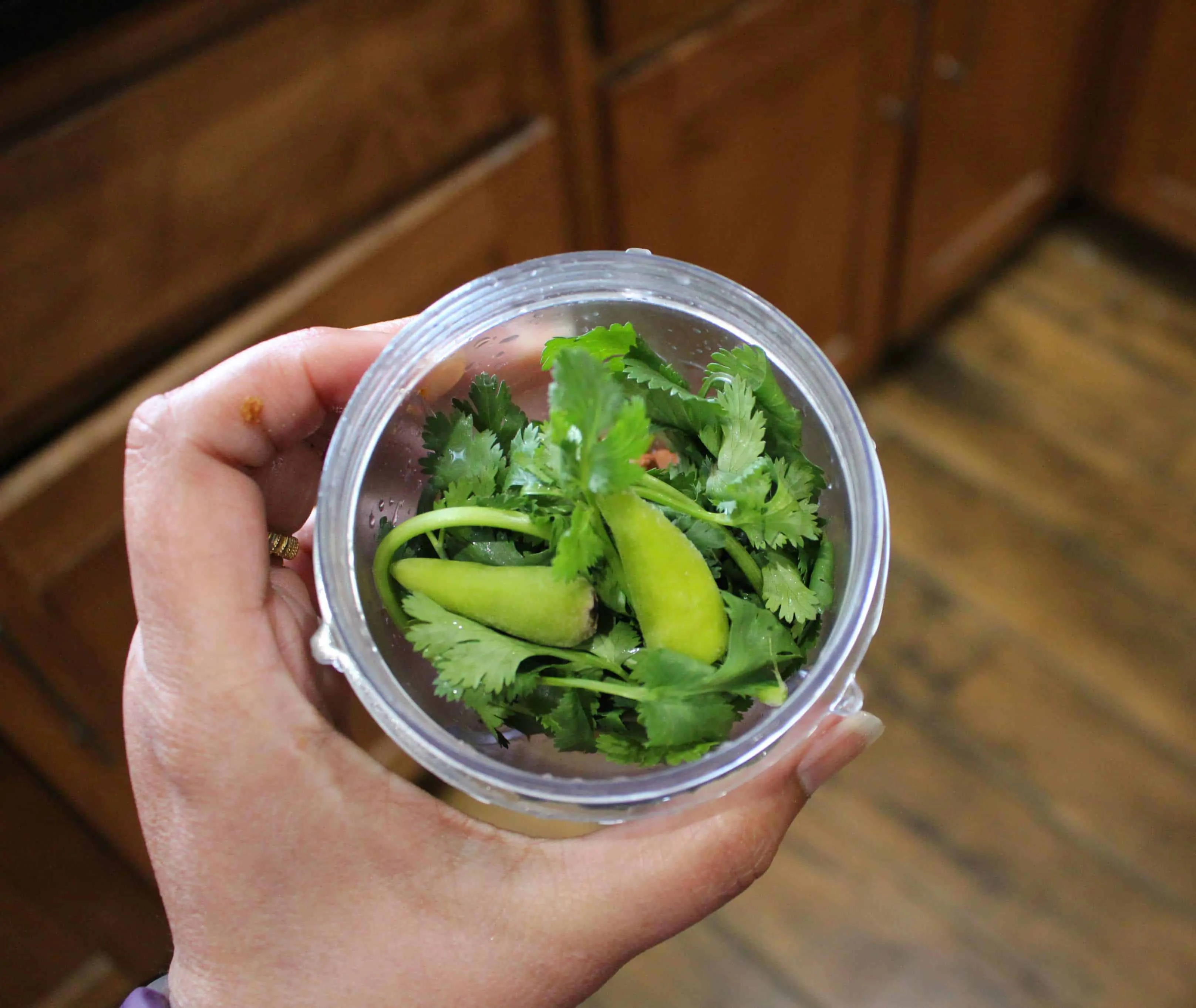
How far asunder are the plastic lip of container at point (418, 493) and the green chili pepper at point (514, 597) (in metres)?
0.04

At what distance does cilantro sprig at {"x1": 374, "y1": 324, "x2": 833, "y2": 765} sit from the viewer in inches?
18.2

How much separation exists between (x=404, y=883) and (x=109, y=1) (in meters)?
0.51

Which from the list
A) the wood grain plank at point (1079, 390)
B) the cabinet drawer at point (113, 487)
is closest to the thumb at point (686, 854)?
the cabinet drawer at point (113, 487)

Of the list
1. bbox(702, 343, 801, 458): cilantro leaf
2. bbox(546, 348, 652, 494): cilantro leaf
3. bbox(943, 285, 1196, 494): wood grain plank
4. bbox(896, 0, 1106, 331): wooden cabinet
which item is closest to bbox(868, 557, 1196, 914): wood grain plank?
bbox(943, 285, 1196, 494): wood grain plank

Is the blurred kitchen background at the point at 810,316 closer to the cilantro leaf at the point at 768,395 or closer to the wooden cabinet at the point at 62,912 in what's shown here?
the wooden cabinet at the point at 62,912

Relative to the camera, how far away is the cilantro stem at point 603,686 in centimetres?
47

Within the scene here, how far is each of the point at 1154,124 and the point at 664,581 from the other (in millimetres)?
1301

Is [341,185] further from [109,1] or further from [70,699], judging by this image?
[70,699]

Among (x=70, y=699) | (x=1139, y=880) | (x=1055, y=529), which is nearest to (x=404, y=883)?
(x=70, y=699)

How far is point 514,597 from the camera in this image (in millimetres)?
478

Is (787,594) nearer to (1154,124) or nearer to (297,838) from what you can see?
(297,838)

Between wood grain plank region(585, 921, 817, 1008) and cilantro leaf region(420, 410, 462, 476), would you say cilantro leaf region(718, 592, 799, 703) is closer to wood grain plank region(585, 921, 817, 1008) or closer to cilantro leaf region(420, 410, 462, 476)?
cilantro leaf region(420, 410, 462, 476)

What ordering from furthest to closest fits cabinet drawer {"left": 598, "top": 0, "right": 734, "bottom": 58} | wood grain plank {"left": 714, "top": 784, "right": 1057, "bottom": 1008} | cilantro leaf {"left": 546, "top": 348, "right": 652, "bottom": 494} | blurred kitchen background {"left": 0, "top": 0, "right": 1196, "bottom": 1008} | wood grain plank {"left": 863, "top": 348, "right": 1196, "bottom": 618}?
wood grain plank {"left": 863, "top": 348, "right": 1196, "bottom": 618}
wood grain plank {"left": 714, "top": 784, "right": 1057, "bottom": 1008}
cabinet drawer {"left": 598, "top": 0, "right": 734, "bottom": 58}
blurred kitchen background {"left": 0, "top": 0, "right": 1196, "bottom": 1008}
cilantro leaf {"left": 546, "top": 348, "right": 652, "bottom": 494}

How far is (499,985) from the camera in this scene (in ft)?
1.59
